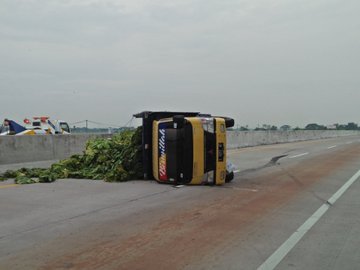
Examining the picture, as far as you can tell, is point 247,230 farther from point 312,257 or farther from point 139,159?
point 139,159

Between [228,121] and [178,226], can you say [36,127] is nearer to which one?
[228,121]

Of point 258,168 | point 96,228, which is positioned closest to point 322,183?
point 258,168

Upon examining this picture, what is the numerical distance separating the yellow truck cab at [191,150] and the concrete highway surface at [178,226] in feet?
1.30

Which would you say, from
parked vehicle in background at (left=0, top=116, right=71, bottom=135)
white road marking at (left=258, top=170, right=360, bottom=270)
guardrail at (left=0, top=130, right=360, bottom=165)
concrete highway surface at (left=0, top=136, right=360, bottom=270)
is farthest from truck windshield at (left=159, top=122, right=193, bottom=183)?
parked vehicle in background at (left=0, top=116, right=71, bottom=135)

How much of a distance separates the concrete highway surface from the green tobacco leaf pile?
69 centimetres

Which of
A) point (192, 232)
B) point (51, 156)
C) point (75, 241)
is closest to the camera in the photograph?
point (75, 241)

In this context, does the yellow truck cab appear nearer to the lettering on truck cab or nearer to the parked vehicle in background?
Answer: the lettering on truck cab

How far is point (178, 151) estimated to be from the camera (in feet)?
35.0

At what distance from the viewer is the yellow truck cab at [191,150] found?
10.6m

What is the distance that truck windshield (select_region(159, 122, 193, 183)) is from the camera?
1061 centimetres

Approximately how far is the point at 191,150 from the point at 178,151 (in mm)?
333

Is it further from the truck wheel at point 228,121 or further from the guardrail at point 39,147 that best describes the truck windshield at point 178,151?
the guardrail at point 39,147

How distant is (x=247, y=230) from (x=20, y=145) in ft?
38.5

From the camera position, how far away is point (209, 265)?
4.94 metres
